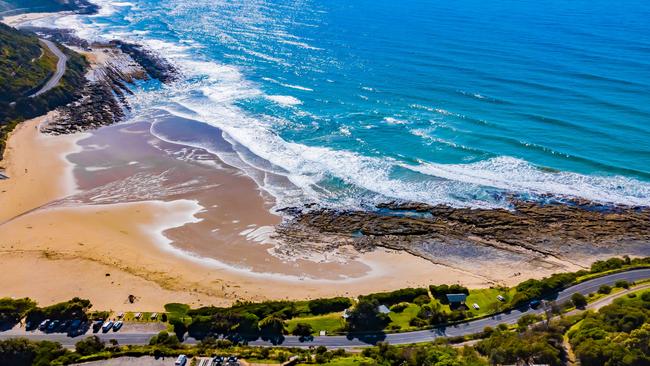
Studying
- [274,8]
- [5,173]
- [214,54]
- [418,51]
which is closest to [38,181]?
[5,173]

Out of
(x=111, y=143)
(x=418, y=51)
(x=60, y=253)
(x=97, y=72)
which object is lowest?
(x=60, y=253)

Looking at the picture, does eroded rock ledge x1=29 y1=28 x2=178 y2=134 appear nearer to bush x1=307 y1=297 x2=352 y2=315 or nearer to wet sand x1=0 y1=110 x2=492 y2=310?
wet sand x1=0 y1=110 x2=492 y2=310

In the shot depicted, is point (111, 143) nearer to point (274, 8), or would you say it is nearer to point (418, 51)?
point (418, 51)

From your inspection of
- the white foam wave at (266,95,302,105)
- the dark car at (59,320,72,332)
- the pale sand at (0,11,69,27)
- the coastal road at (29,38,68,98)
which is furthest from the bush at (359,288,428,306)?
the pale sand at (0,11,69,27)

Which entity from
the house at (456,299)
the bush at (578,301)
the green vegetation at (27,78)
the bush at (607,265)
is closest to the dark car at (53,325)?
the house at (456,299)

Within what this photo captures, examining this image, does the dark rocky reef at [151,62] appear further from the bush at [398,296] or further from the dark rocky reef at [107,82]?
the bush at [398,296]

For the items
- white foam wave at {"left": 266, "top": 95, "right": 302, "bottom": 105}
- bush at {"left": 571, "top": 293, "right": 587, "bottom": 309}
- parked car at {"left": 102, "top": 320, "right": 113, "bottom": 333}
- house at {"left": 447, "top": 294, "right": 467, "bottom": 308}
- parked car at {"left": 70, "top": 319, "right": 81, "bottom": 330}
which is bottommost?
parked car at {"left": 70, "top": 319, "right": 81, "bottom": 330}
